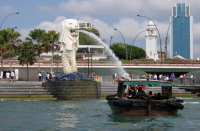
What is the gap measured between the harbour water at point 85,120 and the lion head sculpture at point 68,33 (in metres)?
11.3

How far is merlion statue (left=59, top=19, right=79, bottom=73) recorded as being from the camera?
40.8m

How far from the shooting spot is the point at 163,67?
7744 cm

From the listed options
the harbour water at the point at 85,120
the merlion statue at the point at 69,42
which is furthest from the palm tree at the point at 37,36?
the harbour water at the point at 85,120

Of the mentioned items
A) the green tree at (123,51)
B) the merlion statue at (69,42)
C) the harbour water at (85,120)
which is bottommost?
the harbour water at (85,120)

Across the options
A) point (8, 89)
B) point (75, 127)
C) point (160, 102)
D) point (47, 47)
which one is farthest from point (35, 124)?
point (47, 47)

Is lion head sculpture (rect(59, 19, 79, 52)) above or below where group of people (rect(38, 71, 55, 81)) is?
above

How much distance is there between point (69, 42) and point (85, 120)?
1712 centimetres

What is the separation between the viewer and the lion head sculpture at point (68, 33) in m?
40.8

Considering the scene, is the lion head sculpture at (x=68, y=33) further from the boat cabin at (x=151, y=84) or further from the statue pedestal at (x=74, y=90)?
the boat cabin at (x=151, y=84)

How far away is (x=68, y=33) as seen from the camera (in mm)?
40781

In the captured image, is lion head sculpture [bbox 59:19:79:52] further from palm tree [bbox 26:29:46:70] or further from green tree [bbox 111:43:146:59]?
green tree [bbox 111:43:146:59]

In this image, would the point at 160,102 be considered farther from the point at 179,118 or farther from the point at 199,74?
→ the point at 199,74

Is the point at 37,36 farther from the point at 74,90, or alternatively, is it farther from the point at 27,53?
the point at 74,90

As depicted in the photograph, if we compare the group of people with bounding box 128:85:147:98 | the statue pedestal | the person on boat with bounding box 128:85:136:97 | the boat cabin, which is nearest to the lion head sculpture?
the statue pedestal
